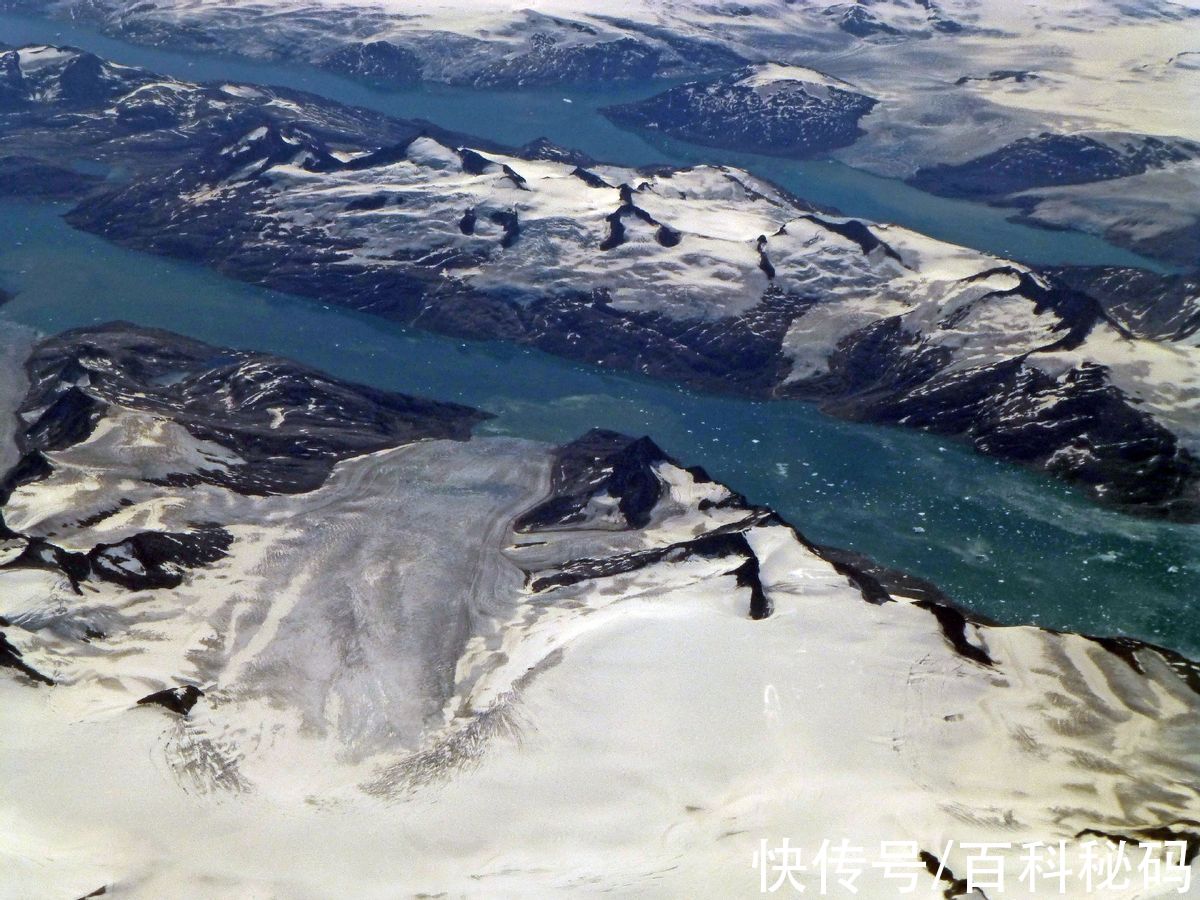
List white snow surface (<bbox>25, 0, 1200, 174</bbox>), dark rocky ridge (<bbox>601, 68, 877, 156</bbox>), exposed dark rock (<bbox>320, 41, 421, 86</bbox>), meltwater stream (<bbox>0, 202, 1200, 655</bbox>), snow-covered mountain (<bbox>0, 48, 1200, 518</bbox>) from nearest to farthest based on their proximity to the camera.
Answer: meltwater stream (<bbox>0, 202, 1200, 655</bbox>)
snow-covered mountain (<bbox>0, 48, 1200, 518</bbox>)
white snow surface (<bbox>25, 0, 1200, 174</bbox>)
dark rocky ridge (<bbox>601, 68, 877, 156</bbox>)
exposed dark rock (<bbox>320, 41, 421, 86</bbox>)

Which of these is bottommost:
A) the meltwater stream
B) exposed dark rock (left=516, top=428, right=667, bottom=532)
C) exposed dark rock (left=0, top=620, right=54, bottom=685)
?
the meltwater stream

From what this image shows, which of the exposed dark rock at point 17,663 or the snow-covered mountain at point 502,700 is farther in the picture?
the exposed dark rock at point 17,663

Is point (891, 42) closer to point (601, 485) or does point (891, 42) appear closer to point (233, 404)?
point (233, 404)

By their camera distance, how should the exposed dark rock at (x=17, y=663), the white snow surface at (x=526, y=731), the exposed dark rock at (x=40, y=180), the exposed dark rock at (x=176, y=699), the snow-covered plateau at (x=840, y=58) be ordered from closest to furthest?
the white snow surface at (x=526, y=731) → the exposed dark rock at (x=176, y=699) → the exposed dark rock at (x=17, y=663) → the exposed dark rock at (x=40, y=180) → the snow-covered plateau at (x=840, y=58)

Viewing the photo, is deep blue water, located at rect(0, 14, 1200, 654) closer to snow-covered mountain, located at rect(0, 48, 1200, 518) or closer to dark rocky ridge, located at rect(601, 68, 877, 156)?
snow-covered mountain, located at rect(0, 48, 1200, 518)

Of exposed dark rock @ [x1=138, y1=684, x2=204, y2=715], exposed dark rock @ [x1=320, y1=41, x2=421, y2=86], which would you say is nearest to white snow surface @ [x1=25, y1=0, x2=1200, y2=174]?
exposed dark rock @ [x1=320, y1=41, x2=421, y2=86]

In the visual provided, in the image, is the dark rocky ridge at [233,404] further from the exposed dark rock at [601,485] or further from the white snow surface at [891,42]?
the white snow surface at [891,42]

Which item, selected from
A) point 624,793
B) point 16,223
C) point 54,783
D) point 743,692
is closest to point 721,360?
point 743,692

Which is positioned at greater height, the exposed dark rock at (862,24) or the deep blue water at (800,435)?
the exposed dark rock at (862,24)

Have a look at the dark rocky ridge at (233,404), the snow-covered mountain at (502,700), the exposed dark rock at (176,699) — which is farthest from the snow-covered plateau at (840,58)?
the exposed dark rock at (176,699)
